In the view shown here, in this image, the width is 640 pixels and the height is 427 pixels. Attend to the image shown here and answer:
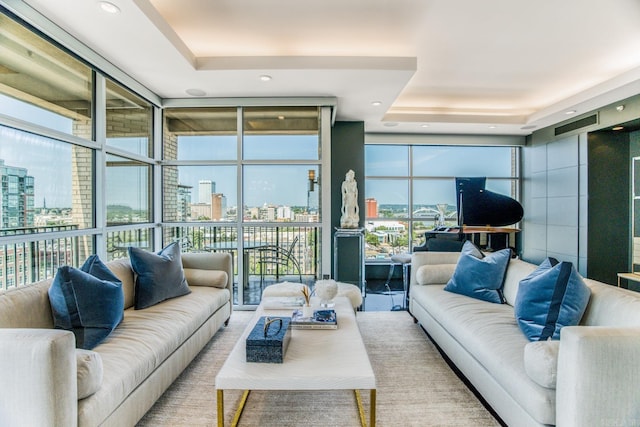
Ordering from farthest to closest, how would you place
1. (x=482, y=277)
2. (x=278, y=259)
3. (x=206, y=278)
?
(x=278, y=259) → (x=206, y=278) → (x=482, y=277)

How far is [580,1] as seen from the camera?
258 cm

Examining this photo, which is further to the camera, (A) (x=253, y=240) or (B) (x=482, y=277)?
(A) (x=253, y=240)

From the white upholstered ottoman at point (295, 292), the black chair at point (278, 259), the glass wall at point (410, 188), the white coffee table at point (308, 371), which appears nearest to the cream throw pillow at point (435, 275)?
the white upholstered ottoman at point (295, 292)

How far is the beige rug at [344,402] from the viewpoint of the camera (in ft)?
6.11

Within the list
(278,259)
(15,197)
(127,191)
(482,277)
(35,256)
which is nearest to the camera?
(15,197)

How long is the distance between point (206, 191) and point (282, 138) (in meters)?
1.19

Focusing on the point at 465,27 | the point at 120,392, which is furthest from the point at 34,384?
the point at 465,27

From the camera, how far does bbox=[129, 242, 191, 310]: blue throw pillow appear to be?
258cm

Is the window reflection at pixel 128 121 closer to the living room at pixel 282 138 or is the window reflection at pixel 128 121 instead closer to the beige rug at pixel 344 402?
the living room at pixel 282 138

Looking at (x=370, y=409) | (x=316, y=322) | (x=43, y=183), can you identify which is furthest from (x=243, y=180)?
(x=370, y=409)

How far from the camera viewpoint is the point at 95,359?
4.88 feet

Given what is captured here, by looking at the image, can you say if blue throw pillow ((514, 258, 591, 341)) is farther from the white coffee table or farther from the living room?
the living room

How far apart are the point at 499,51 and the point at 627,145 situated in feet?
10.2

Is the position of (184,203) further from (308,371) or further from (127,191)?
(308,371)
